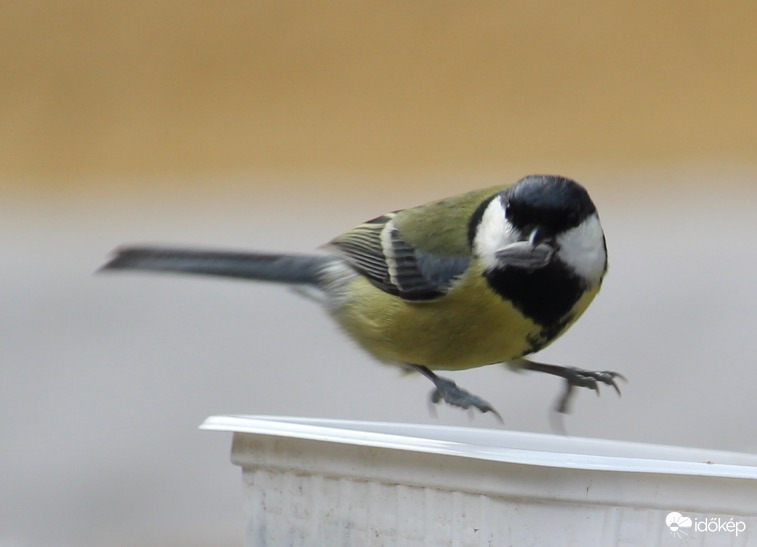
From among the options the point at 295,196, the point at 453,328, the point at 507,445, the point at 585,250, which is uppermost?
the point at 295,196

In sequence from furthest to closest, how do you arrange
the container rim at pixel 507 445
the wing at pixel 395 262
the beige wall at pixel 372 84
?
the beige wall at pixel 372 84
the wing at pixel 395 262
the container rim at pixel 507 445

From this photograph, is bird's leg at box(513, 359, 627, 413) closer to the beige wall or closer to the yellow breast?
the yellow breast

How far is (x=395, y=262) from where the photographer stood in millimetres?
1354

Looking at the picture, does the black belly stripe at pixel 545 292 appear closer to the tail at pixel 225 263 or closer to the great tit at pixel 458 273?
the great tit at pixel 458 273

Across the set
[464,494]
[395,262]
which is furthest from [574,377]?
[464,494]

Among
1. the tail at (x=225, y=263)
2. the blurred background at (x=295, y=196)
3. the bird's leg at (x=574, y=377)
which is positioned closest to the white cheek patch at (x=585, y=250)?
the bird's leg at (x=574, y=377)

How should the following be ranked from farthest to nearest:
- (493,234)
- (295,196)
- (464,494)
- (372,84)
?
(295,196)
(372,84)
(493,234)
(464,494)

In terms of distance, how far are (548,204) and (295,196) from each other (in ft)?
4.17

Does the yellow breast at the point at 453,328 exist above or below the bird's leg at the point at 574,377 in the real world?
above

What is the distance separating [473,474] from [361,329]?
1.84 ft

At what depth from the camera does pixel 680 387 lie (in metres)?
2.23

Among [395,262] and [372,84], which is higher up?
[372,84]

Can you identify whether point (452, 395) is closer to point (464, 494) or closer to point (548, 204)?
point (548, 204)

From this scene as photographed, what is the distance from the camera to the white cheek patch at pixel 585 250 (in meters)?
1.14
